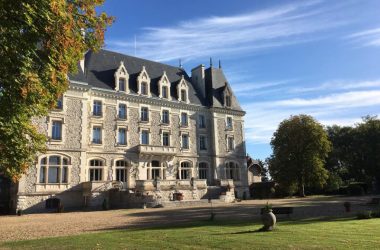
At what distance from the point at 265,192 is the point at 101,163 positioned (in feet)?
Answer: 82.0

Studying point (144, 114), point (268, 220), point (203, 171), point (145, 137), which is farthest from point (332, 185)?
point (268, 220)

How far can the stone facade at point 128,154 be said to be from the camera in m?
29.6

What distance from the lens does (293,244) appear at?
31.7 ft

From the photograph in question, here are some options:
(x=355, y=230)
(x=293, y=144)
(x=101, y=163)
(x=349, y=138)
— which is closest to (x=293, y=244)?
(x=355, y=230)

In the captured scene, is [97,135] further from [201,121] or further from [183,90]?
[201,121]

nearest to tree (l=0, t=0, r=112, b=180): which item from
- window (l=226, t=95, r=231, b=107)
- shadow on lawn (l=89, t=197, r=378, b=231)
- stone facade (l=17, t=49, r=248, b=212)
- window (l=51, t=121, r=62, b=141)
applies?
shadow on lawn (l=89, t=197, r=378, b=231)

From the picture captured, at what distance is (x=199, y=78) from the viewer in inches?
1764

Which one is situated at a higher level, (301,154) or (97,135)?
(97,135)

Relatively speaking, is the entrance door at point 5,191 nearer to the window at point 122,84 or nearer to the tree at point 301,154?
the window at point 122,84

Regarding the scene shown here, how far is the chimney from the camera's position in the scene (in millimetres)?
44031

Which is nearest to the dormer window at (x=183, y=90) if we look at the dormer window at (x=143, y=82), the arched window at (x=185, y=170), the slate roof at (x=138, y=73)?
the slate roof at (x=138, y=73)

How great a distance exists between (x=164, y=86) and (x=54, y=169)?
15.2 m

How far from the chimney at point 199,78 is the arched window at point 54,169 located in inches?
769

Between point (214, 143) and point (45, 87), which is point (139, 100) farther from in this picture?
point (45, 87)
